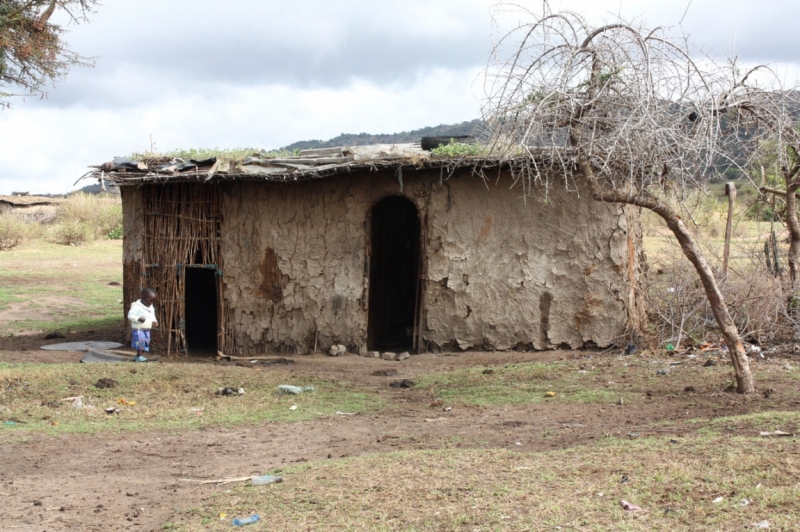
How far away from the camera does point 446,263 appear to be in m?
11.5

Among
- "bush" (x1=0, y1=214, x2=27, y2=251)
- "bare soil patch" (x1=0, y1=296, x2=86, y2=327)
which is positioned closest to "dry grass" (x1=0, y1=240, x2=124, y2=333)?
"bare soil patch" (x1=0, y1=296, x2=86, y2=327)

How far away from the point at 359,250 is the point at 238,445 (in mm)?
5104

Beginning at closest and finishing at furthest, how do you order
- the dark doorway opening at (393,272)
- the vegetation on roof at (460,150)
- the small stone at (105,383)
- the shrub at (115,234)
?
the small stone at (105,383) < the vegetation on roof at (460,150) < the dark doorway opening at (393,272) < the shrub at (115,234)

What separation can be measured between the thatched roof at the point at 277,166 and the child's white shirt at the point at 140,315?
175 centimetres

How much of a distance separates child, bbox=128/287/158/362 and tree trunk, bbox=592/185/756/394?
6318 mm

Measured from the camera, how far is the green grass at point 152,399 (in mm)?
7914

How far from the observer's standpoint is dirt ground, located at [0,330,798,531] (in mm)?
5492

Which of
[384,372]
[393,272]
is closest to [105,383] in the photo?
[384,372]

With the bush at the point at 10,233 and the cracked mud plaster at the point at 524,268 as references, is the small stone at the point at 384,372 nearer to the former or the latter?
the cracked mud plaster at the point at 524,268

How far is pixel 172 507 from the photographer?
5.48 m

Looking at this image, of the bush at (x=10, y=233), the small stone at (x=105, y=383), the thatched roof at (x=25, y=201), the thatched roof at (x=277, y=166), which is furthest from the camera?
the thatched roof at (x=25, y=201)

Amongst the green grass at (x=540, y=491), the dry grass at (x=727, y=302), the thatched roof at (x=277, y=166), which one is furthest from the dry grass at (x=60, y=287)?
the green grass at (x=540, y=491)

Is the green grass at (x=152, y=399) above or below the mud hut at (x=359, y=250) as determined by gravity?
below

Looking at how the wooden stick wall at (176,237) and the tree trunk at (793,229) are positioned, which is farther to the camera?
the wooden stick wall at (176,237)
